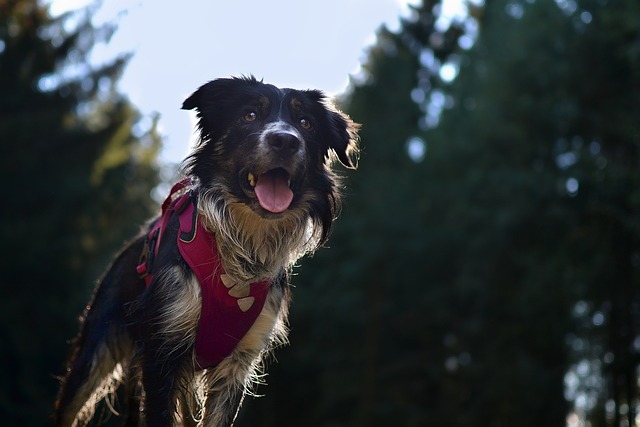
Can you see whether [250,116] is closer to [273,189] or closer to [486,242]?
[273,189]

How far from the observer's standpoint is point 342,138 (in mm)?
6016

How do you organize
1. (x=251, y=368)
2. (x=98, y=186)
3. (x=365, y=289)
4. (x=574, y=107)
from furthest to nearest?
(x=365, y=289), (x=98, y=186), (x=574, y=107), (x=251, y=368)

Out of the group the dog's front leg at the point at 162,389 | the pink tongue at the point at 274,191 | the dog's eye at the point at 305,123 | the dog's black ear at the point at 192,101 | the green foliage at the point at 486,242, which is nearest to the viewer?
the dog's front leg at the point at 162,389

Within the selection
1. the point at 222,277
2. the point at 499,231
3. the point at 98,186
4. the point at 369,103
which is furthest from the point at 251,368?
the point at 369,103

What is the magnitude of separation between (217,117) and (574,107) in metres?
18.0

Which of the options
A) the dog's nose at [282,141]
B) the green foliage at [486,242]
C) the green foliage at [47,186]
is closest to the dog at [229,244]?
the dog's nose at [282,141]

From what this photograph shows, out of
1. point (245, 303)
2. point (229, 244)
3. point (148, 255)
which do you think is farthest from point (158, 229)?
point (245, 303)

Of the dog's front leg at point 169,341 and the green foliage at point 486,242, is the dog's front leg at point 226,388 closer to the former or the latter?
the dog's front leg at point 169,341

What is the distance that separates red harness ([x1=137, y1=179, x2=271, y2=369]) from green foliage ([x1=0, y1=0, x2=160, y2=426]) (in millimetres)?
20009

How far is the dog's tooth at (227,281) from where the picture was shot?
5426 mm

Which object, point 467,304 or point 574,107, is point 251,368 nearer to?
point 574,107

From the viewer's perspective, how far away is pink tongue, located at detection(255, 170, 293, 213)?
5469 mm

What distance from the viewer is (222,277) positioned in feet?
17.8

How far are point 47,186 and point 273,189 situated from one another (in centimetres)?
2327
